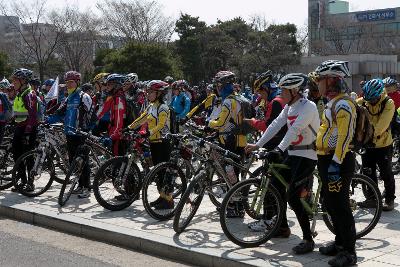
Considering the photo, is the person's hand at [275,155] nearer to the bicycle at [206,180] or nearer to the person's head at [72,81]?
the bicycle at [206,180]

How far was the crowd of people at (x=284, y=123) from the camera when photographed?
5.57 m

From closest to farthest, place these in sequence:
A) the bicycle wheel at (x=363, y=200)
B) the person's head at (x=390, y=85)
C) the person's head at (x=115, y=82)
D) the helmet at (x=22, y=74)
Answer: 1. the bicycle wheel at (x=363, y=200)
2. the person's head at (x=115, y=82)
3. the helmet at (x=22, y=74)
4. the person's head at (x=390, y=85)

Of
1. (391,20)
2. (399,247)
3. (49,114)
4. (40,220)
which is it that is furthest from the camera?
(391,20)

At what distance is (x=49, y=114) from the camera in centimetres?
Answer: 1188

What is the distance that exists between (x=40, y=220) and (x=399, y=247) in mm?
4661

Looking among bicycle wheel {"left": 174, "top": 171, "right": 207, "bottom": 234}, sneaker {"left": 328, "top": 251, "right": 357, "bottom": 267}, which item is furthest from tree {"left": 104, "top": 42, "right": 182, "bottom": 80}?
sneaker {"left": 328, "top": 251, "right": 357, "bottom": 267}

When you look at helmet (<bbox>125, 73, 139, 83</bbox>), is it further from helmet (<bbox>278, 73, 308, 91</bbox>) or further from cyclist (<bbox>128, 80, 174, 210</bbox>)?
helmet (<bbox>278, 73, 308, 91</bbox>)

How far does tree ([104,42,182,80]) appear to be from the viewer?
34.3 m

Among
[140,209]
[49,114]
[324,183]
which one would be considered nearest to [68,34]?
[49,114]

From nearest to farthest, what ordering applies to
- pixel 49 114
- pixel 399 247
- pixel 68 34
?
Result: pixel 399 247, pixel 49 114, pixel 68 34

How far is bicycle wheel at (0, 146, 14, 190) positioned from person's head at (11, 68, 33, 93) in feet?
4.02

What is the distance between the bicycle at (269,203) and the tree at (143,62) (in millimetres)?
28160

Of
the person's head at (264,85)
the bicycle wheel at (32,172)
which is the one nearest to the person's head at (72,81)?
the bicycle wheel at (32,172)

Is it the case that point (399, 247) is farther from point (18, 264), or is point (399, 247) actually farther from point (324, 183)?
point (18, 264)
